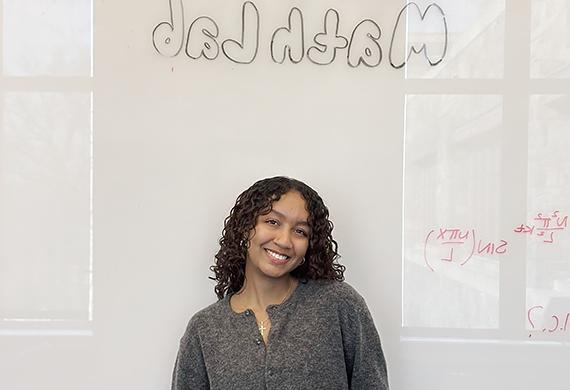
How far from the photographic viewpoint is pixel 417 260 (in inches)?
43.7

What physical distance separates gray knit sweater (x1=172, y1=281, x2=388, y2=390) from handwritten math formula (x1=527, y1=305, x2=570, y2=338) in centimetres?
29

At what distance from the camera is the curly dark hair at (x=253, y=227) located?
1.01 meters

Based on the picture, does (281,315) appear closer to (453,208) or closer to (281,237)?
Result: (281,237)

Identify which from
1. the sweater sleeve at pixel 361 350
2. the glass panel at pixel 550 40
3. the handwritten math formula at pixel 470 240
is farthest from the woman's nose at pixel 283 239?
the glass panel at pixel 550 40

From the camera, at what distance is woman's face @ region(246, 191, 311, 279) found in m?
0.98

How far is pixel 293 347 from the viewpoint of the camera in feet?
3.19

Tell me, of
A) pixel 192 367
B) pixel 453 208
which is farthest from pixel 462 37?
pixel 192 367

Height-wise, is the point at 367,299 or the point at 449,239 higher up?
the point at 449,239

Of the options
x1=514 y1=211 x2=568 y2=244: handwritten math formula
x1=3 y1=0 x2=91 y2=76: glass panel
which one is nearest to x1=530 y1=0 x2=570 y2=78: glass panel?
x1=514 y1=211 x2=568 y2=244: handwritten math formula

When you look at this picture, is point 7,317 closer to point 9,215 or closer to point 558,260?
point 9,215

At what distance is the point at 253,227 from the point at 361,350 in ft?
0.86

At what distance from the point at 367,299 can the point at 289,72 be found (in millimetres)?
429

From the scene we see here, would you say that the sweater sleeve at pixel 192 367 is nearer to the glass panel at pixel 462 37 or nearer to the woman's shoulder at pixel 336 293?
the woman's shoulder at pixel 336 293

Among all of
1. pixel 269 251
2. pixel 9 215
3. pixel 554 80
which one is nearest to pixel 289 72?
pixel 269 251
